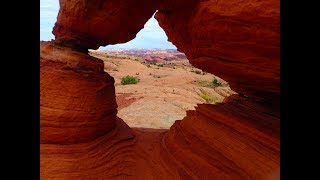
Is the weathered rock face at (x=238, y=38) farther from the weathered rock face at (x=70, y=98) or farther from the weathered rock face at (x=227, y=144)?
the weathered rock face at (x=70, y=98)

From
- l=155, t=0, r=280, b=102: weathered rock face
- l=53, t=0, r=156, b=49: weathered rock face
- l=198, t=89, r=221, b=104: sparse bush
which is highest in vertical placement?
l=53, t=0, r=156, b=49: weathered rock face

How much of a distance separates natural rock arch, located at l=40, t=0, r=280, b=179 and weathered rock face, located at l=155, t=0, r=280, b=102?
0.05 ft

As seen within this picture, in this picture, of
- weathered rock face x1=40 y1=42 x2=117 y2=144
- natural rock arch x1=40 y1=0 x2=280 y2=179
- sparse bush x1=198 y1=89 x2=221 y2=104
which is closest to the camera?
natural rock arch x1=40 y1=0 x2=280 y2=179

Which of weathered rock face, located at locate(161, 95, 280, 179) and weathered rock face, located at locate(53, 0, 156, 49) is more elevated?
weathered rock face, located at locate(53, 0, 156, 49)

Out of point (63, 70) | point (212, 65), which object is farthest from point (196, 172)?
point (63, 70)

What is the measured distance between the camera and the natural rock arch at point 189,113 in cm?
398

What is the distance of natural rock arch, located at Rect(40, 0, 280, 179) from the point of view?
3.98 m

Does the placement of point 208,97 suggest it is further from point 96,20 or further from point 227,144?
point 227,144

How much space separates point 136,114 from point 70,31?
6.15 m

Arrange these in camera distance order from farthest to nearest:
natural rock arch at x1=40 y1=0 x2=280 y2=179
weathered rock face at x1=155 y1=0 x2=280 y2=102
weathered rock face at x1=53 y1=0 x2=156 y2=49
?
1. weathered rock face at x1=53 y1=0 x2=156 y2=49
2. natural rock arch at x1=40 y1=0 x2=280 y2=179
3. weathered rock face at x1=155 y1=0 x2=280 y2=102

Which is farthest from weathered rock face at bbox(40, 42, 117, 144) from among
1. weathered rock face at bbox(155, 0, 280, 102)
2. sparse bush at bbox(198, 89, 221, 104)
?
sparse bush at bbox(198, 89, 221, 104)

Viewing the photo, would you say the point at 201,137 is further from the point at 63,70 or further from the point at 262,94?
the point at 63,70

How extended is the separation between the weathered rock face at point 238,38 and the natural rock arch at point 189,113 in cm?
1

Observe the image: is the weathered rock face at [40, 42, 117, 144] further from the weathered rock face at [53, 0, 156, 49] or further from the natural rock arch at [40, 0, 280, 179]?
the weathered rock face at [53, 0, 156, 49]
